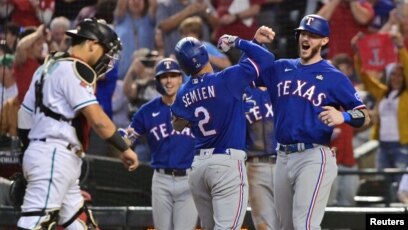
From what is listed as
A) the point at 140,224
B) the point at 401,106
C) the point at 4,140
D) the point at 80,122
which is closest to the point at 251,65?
the point at 80,122

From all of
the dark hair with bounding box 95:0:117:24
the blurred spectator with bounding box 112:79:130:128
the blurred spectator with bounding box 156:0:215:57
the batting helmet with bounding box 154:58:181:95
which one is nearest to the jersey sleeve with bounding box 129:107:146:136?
the batting helmet with bounding box 154:58:181:95

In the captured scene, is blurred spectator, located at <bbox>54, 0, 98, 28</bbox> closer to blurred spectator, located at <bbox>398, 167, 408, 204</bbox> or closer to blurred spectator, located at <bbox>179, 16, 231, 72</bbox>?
blurred spectator, located at <bbox>179, 16, 231, 72</bbox>

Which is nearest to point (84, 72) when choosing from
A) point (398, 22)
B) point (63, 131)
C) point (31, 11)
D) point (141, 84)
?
point (63, 131)

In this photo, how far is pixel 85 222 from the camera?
8.38m

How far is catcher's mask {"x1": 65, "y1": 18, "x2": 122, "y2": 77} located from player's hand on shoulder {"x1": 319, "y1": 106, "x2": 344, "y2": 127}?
1621 mm

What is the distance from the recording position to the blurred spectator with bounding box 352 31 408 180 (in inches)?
510

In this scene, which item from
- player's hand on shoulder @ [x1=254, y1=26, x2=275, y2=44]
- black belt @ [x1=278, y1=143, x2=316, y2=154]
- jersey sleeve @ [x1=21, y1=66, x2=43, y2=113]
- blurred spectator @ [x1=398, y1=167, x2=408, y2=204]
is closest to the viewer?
jersey sleeve @ [x1=21, y1=66, x2=43, y2=113]

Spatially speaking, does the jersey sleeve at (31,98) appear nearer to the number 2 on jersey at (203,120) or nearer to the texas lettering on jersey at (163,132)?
the number 2 on jersey at (203,120)

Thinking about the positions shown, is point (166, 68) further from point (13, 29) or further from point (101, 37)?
point (13, 29)

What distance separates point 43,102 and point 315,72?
2113mm

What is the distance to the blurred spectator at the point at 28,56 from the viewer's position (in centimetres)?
1255

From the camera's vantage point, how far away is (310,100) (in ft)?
27.7

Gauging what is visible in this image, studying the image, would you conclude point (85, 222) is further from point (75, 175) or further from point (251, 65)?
point (251, 65)

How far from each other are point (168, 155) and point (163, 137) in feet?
0.67
